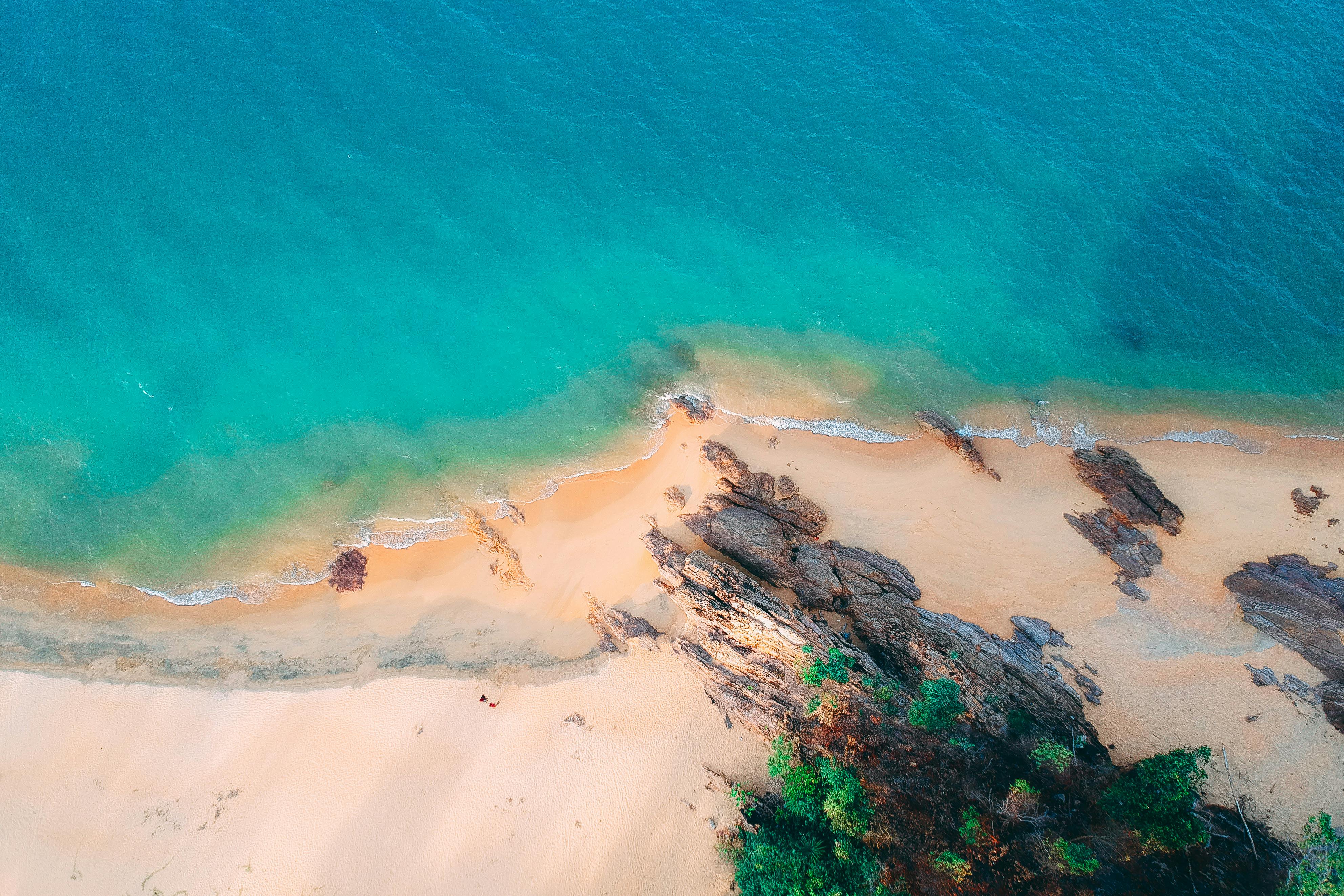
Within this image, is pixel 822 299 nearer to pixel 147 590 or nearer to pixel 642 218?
pixel 642 218

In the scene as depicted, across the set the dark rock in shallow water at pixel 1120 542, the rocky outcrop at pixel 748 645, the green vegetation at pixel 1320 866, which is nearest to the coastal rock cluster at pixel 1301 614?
the dark rock in shallow water at pixel 1120 542

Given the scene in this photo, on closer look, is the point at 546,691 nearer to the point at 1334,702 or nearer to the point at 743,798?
the point at 743,798

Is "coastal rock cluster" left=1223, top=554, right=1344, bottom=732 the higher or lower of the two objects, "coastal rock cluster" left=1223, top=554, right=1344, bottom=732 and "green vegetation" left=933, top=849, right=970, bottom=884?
the higher

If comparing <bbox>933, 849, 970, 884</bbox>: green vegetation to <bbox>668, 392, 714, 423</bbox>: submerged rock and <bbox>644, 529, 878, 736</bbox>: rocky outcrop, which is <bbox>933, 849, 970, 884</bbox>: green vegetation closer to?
<bbox>644, 529, 878, 736</bbox>: rocky outcrop

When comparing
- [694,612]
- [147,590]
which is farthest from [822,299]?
[147,590]

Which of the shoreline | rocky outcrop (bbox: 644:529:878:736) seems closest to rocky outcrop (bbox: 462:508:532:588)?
the shoreline

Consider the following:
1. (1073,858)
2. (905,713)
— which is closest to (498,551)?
(905,713)
